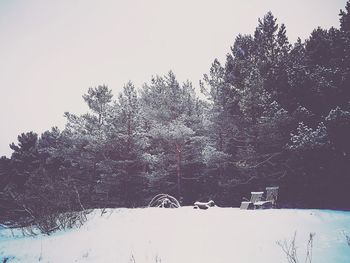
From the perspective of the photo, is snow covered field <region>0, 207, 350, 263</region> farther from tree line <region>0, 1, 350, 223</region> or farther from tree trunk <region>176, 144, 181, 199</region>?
tree trunk <region>176, 144, 181, 199</region>

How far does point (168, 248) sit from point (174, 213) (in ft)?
12.5

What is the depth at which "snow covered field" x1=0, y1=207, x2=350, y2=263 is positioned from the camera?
5094 millimetres

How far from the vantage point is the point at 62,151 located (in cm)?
2803

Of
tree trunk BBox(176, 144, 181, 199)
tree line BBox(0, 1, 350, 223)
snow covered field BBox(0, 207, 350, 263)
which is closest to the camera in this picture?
snow covered field BBox(0, 207, 350, 263)

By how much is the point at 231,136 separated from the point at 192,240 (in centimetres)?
1839

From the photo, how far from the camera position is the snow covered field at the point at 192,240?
509 cm

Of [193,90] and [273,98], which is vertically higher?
[193,90]

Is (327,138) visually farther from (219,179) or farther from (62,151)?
(62,151)

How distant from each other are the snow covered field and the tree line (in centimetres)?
284

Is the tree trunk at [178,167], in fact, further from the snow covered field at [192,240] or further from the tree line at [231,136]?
the snow covered field at [192,240]

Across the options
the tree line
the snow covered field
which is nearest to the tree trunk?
the tree line

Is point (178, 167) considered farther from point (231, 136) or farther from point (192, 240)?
point (192, 240)

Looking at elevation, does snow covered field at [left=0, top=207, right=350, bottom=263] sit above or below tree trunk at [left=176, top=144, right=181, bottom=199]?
below

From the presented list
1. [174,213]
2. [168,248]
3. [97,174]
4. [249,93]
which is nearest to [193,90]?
[249,93]
